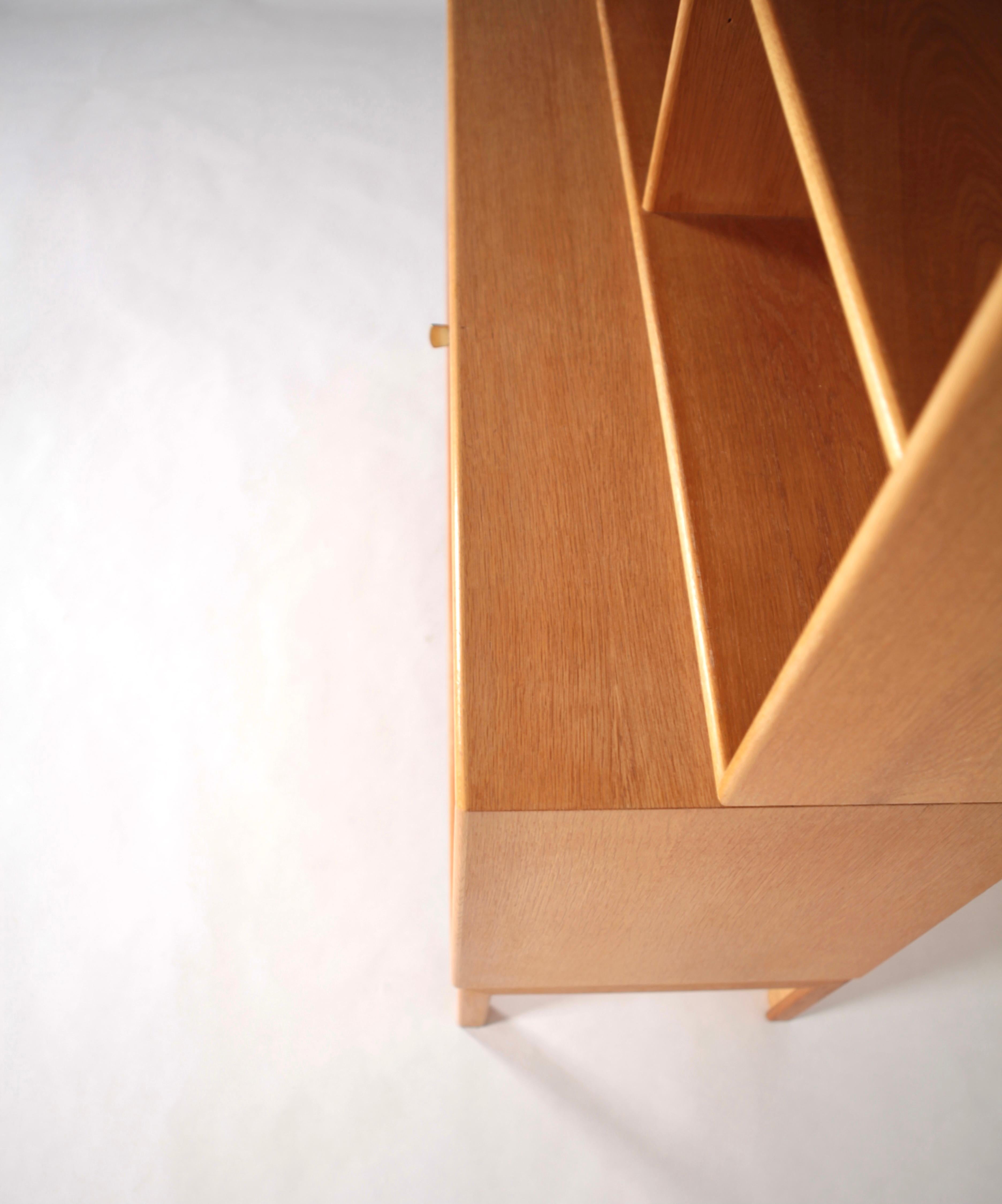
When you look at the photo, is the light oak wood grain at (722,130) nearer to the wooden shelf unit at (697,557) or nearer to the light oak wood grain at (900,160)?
the wooden shelf unit at (697,557)

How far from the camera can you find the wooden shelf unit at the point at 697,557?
506mm

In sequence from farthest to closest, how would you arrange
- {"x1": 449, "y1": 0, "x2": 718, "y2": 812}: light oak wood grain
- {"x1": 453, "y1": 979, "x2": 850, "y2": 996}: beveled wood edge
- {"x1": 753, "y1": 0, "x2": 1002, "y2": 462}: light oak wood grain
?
{"x1": 453, "y1": 979, "x2": 850, "y2": 996}: beveled wood edge → {"x1": 449, "y1": 0, "x2": 718, "y2": 812}: light oak wood grain → {"x1": 753, "y1": 0, "x2": 1002, "y2": 462}: light oak wood grain

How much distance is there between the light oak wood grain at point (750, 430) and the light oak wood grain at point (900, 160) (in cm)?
23

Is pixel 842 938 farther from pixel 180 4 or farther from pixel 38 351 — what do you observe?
pixel 180 4

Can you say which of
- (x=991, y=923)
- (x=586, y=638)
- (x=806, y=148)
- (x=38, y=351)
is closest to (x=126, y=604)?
(x=38, y=351)

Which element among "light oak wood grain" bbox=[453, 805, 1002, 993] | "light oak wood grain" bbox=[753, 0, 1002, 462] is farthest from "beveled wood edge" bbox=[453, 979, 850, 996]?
"light oak wood grain" bbox=[753, 0, 1002, 462]

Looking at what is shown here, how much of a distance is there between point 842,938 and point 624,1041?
1.93 feet

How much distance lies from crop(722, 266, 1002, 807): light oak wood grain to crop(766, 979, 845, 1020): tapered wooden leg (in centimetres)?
63

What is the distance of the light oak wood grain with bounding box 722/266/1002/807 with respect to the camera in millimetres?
333

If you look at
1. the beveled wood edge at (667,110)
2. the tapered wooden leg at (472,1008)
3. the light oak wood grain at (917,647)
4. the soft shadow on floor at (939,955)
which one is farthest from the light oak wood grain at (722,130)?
the soft shadow on floor at (939,955)

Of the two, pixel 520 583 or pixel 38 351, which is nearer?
pixel 520 583

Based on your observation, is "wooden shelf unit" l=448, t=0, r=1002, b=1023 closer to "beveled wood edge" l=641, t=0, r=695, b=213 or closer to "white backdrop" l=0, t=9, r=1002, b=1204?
"beveled wood edge" l=641, t=0, r=695, b=213

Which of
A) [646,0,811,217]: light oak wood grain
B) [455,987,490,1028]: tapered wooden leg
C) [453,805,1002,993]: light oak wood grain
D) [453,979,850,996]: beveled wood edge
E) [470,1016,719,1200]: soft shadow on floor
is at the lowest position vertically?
[470,1016,719,1200]: soft shadow on floor

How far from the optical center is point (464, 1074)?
1.35m
